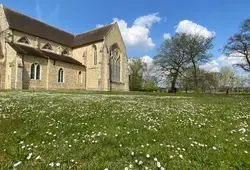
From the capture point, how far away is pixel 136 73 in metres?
63.2

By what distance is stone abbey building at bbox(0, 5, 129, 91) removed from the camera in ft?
96.5

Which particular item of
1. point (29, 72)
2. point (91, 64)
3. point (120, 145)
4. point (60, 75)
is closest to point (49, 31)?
point (91, 64)

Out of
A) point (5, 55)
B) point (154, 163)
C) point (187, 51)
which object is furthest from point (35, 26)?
point (154, 163)

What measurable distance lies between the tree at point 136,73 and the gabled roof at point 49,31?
22.1m

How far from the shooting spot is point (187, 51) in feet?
142

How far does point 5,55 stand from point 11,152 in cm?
3232

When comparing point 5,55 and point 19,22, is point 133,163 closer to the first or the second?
point 5,55

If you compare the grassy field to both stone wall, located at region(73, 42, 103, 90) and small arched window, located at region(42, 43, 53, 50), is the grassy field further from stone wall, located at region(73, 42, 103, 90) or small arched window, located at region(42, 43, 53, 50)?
small arched window, located at region(42, 43, 53, 50)

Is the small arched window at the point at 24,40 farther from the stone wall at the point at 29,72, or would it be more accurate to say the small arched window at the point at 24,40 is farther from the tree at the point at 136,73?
the tree at the point at 136,73

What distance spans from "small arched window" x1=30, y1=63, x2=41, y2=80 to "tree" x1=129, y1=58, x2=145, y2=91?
1311 inches

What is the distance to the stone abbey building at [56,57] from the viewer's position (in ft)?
96.5

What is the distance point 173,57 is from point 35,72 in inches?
1272

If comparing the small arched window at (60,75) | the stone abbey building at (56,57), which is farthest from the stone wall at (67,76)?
the small arched window at (60,75)

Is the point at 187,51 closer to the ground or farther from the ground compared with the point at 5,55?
farther from the ground
